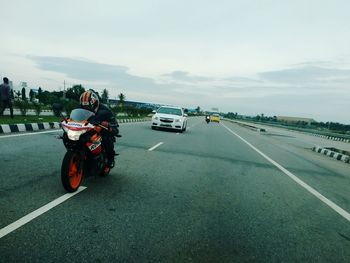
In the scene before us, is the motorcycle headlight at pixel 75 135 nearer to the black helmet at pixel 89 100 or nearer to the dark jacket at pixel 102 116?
the dark jacket at pixel 102 116

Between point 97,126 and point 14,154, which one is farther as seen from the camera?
point 14,154

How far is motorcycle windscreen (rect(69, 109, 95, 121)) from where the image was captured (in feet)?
15.9

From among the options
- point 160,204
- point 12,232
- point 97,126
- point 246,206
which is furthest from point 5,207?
point 246,206

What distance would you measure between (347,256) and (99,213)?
10.1 feet

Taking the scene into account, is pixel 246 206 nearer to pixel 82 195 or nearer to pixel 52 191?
pixel 82 195

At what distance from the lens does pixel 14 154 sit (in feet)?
23.6

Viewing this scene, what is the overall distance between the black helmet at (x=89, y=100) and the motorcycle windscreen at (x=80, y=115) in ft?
0.59

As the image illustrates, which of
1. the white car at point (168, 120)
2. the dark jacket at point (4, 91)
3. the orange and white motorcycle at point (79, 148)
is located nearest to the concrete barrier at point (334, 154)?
the white car at point (168, 120)

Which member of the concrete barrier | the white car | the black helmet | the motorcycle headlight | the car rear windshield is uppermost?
the black helmet

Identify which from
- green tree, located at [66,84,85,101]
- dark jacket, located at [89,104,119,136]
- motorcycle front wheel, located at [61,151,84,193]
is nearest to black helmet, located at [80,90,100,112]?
dark jacket, located at [89,104,119,136]

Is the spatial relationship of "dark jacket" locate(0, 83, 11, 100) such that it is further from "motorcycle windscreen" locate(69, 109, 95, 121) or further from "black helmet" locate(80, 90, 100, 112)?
"motorcycle windscreen" locate(69, 109, 95, 121)

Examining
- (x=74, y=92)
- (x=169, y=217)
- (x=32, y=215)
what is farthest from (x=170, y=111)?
(x=74, y=92)

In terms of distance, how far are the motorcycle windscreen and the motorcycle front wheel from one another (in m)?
0.61

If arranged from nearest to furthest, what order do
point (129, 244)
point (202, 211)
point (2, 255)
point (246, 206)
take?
point (2, 255) < point (129, 244) < point (202, 211) < point (246, 206)
